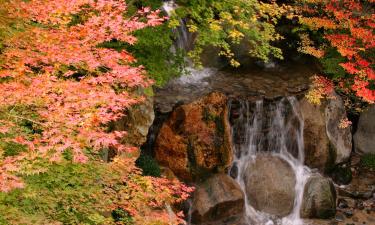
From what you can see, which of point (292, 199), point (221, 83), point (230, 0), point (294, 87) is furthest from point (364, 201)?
point (230, 0)

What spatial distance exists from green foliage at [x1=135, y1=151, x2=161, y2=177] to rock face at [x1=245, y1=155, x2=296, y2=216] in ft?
11.8

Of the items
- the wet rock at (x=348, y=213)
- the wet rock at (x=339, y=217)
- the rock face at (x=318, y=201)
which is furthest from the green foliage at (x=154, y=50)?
the wet rock at (x=348, y=213)

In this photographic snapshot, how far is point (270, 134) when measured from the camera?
1404cm

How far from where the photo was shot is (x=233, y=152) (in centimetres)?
1347

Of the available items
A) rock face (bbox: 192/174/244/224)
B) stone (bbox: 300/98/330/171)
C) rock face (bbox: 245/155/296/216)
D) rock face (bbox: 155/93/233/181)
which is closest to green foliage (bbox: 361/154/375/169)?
stone (bbox: 300/98/330/171)

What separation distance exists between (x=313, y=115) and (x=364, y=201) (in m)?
3.57

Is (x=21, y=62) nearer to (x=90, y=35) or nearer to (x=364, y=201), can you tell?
(x=90, y=35)

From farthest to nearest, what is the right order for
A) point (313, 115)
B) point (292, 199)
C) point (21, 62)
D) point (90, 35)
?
point (313, 115) < point (292, 199) < point (90, 35) < point (21, 62)

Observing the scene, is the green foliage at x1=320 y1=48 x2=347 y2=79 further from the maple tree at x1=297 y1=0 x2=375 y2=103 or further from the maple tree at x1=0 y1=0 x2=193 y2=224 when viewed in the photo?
the maple tree at x1=0 y1=0 x2=193 y2=224

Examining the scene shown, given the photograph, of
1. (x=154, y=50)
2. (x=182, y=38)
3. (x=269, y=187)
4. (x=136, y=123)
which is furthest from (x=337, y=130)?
(x=154, y=50)

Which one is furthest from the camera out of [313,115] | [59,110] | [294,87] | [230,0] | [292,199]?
[294,87]

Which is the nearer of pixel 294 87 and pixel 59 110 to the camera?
pixel 59 110

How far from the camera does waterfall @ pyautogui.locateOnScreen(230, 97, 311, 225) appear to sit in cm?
1355

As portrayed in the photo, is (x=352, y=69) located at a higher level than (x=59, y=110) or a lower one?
higher
